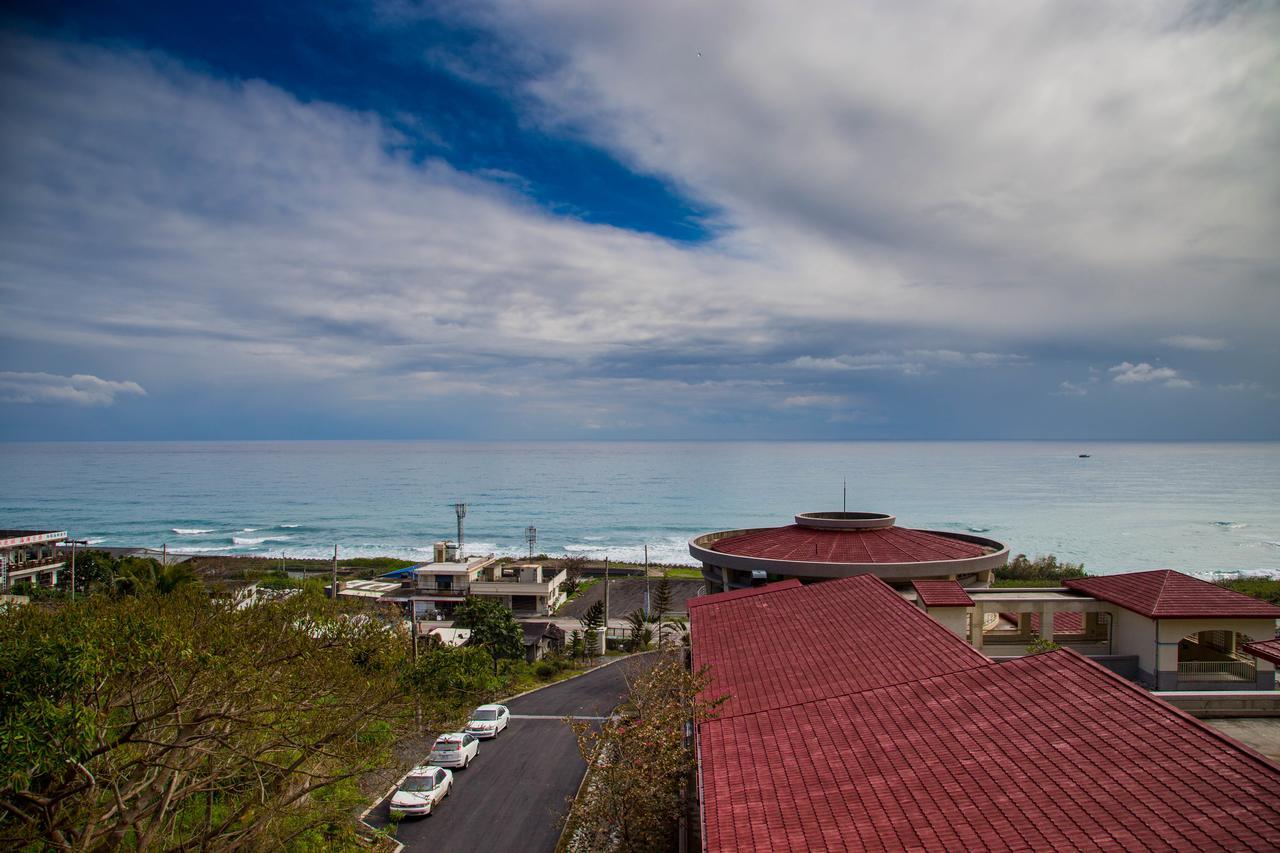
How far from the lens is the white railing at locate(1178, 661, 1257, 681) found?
59.2ft

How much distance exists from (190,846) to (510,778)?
472 inches

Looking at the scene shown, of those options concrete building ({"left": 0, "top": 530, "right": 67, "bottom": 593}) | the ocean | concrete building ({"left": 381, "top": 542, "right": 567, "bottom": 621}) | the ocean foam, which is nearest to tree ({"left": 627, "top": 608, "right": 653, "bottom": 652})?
concrete building ({"left": 381, "top": 542, "right": 567, "bottom": 621})

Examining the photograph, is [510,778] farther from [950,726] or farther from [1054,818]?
[1054,818]

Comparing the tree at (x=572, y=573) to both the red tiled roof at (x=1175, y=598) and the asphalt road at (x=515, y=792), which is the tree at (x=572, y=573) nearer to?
the asphalt road at (x=515, y=792)

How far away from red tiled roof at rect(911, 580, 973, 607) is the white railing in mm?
5327

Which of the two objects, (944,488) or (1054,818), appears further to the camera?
(944,488)

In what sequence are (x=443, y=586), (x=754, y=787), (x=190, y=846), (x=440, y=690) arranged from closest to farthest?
1. (x=754, y=787)
2. (x=190, y=846)
3. (x=440, y=690)
4. (x=443, y=586)

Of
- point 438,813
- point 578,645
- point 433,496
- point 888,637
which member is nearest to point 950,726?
point 888,637

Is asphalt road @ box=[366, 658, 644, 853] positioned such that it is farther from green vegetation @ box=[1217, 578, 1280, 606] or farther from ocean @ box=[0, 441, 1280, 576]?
ocean @ box=[0, 441, 1280, 576]

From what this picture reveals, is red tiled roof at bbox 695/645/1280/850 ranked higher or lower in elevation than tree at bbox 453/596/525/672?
higher

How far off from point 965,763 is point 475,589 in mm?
51151

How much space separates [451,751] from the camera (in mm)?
23875

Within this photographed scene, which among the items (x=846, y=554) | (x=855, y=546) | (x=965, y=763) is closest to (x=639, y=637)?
(x=855, y=546)

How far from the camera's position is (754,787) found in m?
10.3
